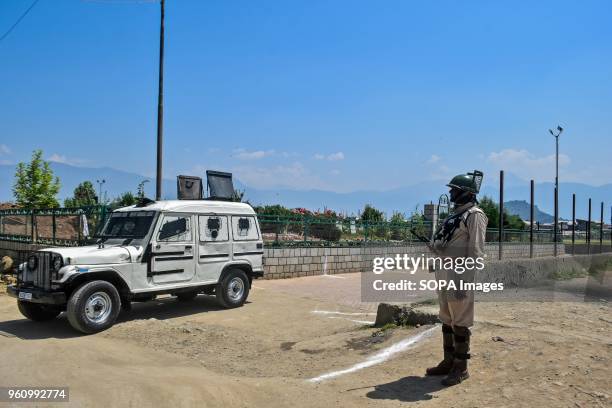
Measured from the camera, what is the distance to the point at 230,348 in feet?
24.2

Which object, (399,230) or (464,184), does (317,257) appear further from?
(464,184)

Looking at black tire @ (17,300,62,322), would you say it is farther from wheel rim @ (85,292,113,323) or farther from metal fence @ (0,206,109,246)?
metal fence @ (0,206,109,246)

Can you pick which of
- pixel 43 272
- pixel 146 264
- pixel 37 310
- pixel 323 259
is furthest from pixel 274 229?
pixel 43 272

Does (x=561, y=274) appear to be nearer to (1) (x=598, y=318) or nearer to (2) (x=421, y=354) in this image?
(1) (x=598, y=318)

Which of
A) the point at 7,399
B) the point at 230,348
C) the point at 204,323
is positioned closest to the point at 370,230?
the point at 204,323

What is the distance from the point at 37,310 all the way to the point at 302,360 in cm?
495

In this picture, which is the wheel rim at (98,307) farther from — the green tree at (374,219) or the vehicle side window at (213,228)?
the green tree at (374,219)

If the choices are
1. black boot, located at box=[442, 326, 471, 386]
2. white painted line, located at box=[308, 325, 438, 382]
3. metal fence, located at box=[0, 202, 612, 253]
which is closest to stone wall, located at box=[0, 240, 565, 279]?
metal fence, located at box=[0, 202, 612, 253]

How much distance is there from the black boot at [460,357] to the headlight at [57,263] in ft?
19.5

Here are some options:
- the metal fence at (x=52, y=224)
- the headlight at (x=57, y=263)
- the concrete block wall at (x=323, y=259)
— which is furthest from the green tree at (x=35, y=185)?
the headlight at (x=57, y=263)

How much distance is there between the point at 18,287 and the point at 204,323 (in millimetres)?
3121

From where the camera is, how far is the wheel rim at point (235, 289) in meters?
10.4

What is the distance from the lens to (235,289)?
10.6 meters

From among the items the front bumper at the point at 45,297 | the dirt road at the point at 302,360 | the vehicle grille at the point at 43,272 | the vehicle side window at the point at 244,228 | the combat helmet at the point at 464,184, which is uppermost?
the combat helmet at the point at 464,184
